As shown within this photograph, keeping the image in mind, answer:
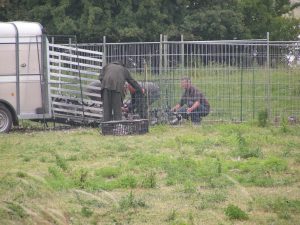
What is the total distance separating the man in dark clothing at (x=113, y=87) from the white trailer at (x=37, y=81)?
0.99m

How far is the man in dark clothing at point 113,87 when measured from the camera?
64.3 ft

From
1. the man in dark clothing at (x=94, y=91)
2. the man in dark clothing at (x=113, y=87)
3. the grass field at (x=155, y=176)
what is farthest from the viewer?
the man in dark clothing at (x=94, y=91)

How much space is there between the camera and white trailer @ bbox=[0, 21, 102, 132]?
19.5 metres

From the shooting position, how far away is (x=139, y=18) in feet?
162

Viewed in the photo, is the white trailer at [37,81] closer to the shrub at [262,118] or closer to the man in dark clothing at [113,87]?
the man in dark clothing at [113,87]

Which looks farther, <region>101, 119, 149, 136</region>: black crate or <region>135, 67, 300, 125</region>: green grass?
<region>135, 67, 300, 125</region>: green grass

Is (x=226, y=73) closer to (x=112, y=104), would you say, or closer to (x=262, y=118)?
(x=262, y=118)

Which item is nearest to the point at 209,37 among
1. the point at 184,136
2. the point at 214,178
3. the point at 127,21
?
the point at 127,21

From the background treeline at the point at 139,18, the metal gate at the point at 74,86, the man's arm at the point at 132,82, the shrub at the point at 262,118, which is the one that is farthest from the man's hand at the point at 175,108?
the background treeline at the point at 139,18

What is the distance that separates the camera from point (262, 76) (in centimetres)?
2109

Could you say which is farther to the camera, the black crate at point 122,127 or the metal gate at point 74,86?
the metal gate at point 74,86

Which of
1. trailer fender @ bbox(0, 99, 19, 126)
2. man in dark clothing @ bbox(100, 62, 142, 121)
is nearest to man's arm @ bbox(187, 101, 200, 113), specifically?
man in dark clothing @ bbox(100, 62, 142, 121)

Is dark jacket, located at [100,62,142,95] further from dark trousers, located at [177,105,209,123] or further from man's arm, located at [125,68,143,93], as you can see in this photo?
dark trousers, located at [177,105,209,123]

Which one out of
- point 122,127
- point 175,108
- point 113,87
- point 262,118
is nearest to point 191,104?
point 175,108
